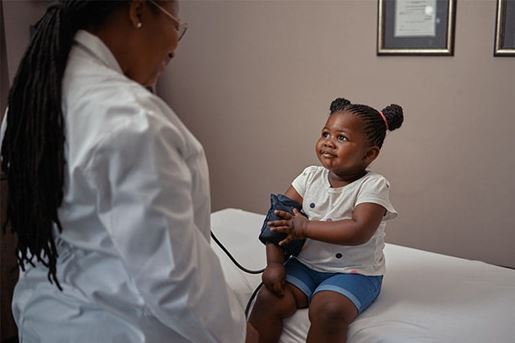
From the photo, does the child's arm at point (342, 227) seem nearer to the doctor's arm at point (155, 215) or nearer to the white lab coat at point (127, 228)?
the white lab coat at point (127, 228)

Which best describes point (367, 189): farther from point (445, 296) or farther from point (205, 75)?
point (205, 75)

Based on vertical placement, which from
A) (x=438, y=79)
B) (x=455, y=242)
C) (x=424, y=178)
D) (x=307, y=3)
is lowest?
(x=455, y=242)

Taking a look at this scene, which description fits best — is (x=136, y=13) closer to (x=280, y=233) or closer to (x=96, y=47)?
(x=96, y=47)

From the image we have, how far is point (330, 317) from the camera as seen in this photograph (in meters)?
1.44

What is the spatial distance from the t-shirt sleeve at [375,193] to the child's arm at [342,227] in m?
0.01

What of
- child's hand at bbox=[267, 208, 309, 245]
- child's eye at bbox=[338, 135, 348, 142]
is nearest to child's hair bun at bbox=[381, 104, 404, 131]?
child's eye at bbox=[338, 135, 348, 142]

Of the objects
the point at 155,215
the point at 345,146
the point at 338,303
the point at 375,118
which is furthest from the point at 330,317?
the point at 155,215

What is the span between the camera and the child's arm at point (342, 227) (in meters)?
1.50

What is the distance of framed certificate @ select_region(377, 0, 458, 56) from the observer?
2219mm

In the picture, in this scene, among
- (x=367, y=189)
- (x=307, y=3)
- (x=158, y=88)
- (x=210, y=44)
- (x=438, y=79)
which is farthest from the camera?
(x=158, y=88)

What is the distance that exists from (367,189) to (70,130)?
86cm

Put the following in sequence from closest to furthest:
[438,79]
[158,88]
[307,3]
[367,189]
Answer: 1. [367,189]
2. [438,79]
3. [307,3]
4. [158,88]

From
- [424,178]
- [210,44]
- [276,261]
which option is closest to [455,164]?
[424,178]

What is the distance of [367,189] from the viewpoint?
61.0 inches
